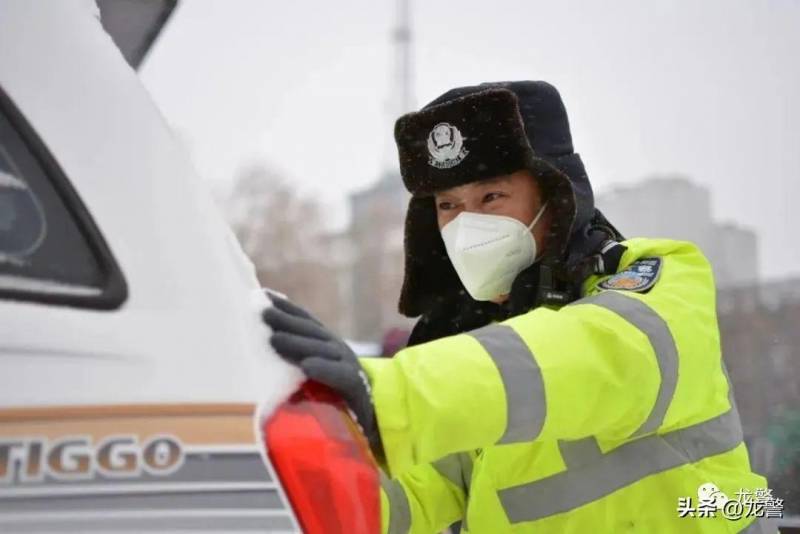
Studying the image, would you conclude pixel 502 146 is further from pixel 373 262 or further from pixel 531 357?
pixel 373 262

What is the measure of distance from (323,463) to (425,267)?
144cm

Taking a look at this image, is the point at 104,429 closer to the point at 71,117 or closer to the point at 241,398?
the point at 241,398

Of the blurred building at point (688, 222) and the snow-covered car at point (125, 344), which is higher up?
the snow-covered car at point (125, 344)

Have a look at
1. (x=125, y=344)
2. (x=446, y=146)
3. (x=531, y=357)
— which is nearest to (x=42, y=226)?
(x=125, y=344)

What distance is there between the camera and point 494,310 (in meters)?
2.58

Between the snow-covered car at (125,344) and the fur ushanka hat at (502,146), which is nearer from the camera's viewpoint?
the snow-covered car at (125,344)

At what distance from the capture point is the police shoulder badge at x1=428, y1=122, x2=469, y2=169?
233 cm

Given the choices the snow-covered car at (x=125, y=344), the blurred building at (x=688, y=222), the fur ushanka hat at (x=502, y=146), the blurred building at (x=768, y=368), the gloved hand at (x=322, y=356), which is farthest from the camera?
the blurred building at (x=688, y=222)

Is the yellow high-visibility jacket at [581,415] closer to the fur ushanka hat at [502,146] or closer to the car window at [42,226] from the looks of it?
the fur ushanka hat at [502,146]

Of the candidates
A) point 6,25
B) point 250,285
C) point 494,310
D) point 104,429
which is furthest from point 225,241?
point 494,310

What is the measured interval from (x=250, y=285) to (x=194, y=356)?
0.63ft

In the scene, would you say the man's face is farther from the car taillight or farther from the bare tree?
the bare tree

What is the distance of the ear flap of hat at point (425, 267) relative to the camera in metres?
2.77

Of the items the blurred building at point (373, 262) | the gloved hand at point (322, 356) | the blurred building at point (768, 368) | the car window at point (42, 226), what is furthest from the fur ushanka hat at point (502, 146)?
the blurred building at point (373, 262)
